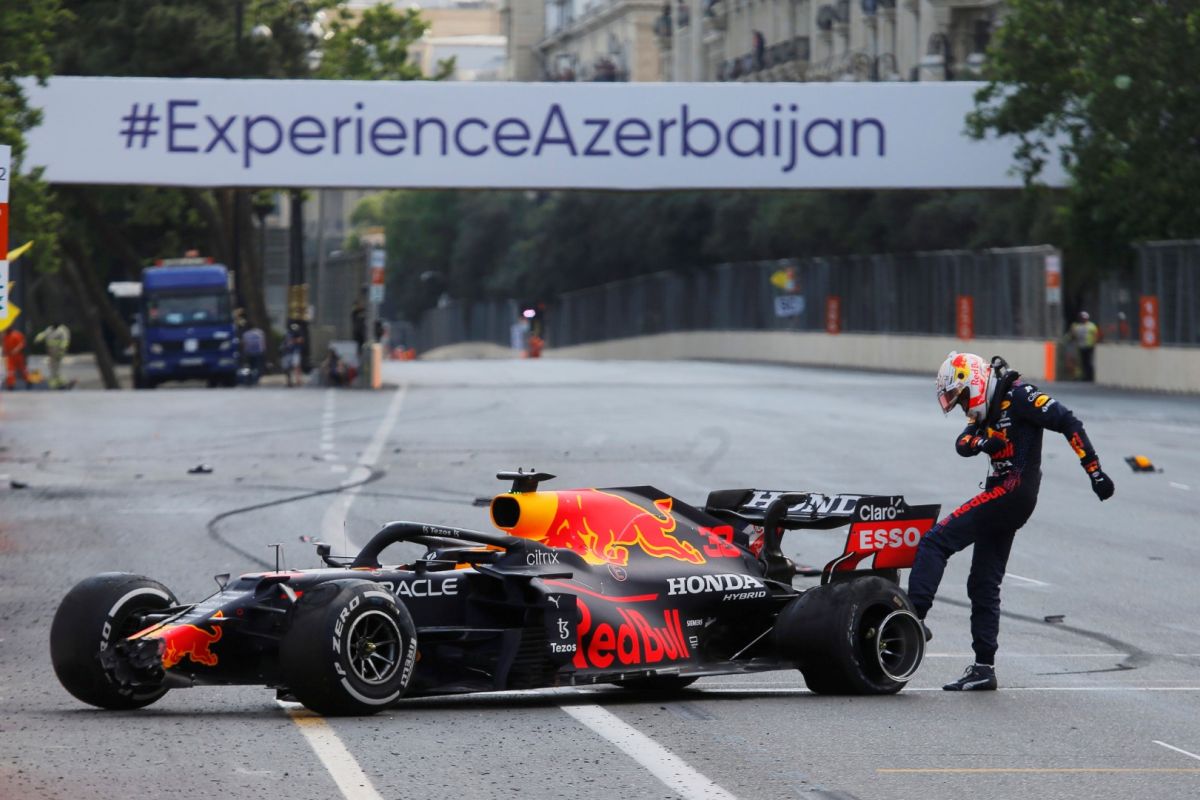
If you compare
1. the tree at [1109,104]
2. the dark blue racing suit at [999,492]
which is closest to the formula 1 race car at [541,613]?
the dark blue racing suit at [999,492]

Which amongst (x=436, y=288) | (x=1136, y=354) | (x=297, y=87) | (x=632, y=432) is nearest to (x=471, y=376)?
(x=297, y=87)

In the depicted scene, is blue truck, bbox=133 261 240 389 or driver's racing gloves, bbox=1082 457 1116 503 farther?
blue truck, bbox=133 261 240 389

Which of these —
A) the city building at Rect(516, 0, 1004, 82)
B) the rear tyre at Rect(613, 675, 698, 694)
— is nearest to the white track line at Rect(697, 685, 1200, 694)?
the rear tyre at Rect(613, 675, 698, 694)

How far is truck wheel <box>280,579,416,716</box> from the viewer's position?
8562 mm

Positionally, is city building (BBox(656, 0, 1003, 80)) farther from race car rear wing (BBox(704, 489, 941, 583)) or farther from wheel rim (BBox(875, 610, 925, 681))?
wheel rim (BBox(875, 610, 925, 681))

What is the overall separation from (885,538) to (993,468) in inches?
23.8

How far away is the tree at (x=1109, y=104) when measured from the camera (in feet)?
145

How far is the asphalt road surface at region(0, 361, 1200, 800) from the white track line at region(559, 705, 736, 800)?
0.02 metres

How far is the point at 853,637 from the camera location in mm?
9734

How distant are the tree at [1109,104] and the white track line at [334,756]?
36.4m

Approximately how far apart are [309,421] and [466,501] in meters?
13.7

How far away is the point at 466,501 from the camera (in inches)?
824

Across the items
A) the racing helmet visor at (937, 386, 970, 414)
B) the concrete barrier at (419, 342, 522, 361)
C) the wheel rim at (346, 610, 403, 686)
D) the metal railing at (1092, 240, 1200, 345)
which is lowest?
the concrete barrier at (419, 342, 522, 361)

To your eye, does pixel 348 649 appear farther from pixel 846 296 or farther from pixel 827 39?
pixel 827 39
